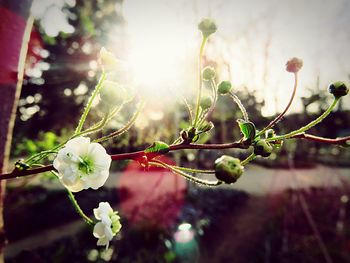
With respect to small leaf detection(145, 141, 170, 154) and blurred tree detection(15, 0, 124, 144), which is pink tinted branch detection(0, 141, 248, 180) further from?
blurred tree detection(15, 0, 124, 144)

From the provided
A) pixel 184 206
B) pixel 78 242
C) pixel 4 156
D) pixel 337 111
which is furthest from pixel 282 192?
pixel 4 156

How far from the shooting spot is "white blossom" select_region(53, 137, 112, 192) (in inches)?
22.2

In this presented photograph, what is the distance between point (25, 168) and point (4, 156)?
670 millimetres

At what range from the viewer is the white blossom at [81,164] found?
564 mm

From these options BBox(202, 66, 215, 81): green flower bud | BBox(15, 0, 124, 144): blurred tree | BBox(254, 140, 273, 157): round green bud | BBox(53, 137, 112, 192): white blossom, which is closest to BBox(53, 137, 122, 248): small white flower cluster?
BBox(53, 137, 112, 192): white blossom

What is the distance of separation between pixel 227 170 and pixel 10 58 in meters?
0.86

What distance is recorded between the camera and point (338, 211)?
8.59m

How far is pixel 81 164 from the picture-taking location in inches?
24.2

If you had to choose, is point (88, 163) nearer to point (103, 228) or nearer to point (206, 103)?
point (103, 228)

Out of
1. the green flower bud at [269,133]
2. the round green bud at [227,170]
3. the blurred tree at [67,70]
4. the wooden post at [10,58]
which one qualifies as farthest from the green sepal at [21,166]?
the blurred tree at [67,70]

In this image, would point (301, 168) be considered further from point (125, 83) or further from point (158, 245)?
point (125, 83)

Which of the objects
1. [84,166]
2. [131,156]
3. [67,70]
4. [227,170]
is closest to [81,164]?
[84,166]

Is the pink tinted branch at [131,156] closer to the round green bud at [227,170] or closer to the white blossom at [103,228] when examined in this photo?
the round green bud at [227,170]

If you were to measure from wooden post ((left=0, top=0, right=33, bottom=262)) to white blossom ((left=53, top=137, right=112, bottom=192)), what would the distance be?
603 mm
